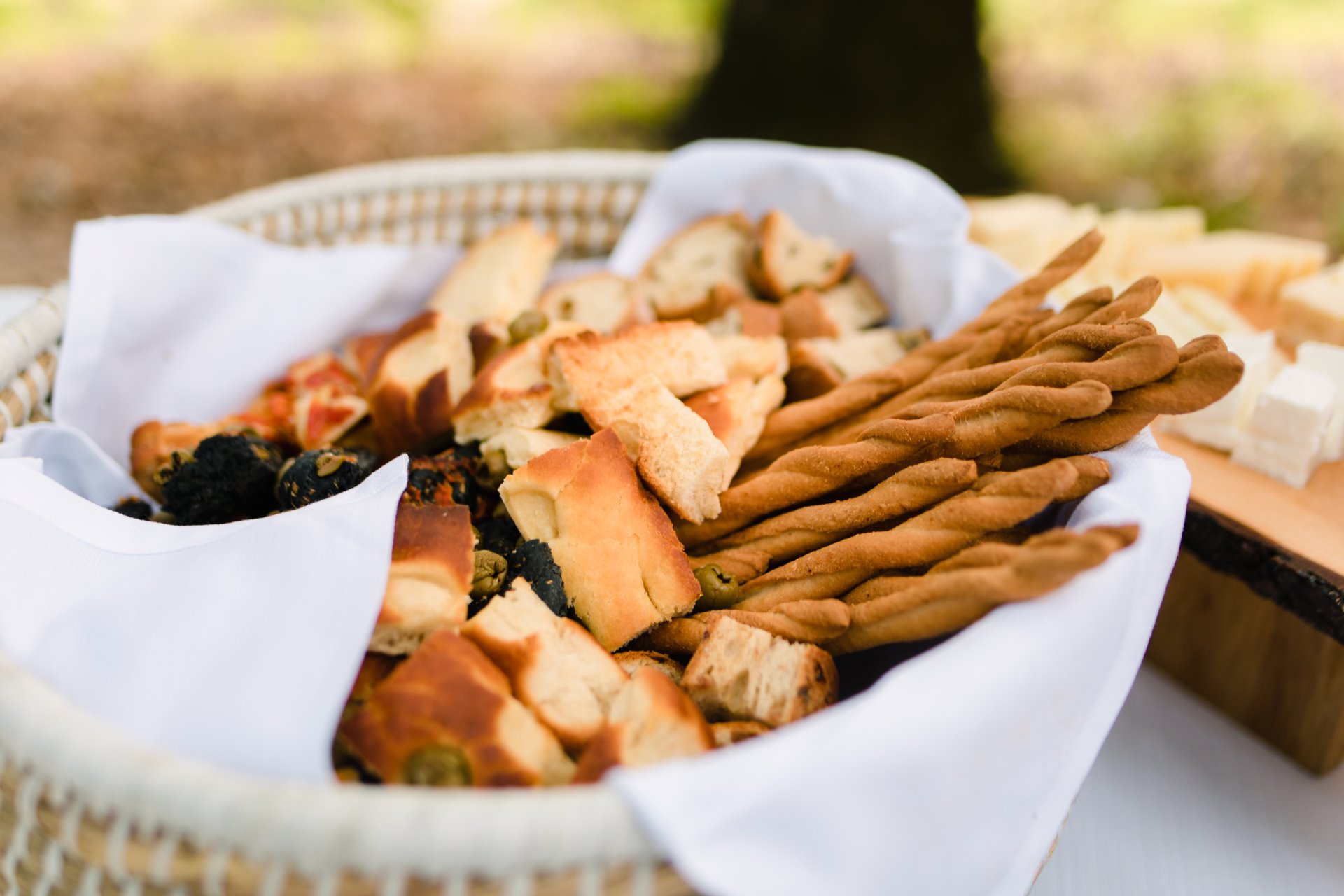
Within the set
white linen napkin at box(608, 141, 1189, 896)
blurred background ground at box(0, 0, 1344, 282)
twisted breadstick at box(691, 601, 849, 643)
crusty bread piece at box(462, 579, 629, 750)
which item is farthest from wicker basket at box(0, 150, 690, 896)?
blurred background ground at box(0, 0, 1344, 282)

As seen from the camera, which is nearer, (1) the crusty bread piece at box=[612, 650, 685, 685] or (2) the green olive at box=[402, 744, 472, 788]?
(2) the green olive at box=[402, 744, 472, 788]

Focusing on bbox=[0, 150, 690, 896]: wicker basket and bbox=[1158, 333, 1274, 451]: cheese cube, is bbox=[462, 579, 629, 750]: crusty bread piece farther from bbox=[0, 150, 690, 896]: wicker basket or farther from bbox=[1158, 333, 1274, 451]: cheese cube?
bbox=[1158, 333, 1274, 451]: cheese cube

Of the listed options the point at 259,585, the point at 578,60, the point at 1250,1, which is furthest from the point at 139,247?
the point at 1250,1

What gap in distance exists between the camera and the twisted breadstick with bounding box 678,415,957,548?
81 centimetres

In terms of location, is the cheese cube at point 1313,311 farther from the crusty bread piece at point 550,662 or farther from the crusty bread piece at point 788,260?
the crusty bread piece at point 550,662

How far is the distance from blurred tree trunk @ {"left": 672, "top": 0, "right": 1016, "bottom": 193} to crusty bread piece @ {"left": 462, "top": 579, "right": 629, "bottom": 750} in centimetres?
243

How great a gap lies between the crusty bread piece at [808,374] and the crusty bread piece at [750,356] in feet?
0.05

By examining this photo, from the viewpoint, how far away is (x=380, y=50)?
391 centimetres

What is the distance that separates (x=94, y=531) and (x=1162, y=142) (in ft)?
11.4

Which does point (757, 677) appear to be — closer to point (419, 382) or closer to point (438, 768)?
point (438, 768)

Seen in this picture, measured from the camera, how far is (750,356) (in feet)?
3.35

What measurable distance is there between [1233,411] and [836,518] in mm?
503

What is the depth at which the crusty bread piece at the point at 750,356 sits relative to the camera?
1.02 m

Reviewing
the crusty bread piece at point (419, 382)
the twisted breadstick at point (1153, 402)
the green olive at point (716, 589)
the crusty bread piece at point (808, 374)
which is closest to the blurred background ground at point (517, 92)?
the crusty bread piece at point (808, 374)
